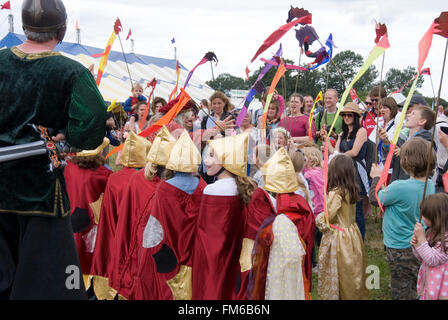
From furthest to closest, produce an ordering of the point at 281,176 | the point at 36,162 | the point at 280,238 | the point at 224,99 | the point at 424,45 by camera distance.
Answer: the point at 224,99 → the point at 281,176 → the point at 280,238 → the point at 424,45 → the point at 36,162

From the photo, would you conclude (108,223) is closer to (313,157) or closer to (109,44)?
(109,44)

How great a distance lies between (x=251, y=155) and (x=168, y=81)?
16.2 metres

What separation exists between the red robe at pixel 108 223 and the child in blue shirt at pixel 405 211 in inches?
88.8

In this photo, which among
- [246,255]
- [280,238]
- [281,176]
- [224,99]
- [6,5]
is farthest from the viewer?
[6,5]

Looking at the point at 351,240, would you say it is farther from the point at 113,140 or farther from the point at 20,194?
the point at 113,140

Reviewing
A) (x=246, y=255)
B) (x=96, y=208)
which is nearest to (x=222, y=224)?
(x=246, y=255)

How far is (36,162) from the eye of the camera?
244 cm

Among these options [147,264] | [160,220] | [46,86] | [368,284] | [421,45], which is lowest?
[368,284]

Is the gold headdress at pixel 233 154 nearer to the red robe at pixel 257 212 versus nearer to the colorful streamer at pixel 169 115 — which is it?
the red robe at pixel 257 212

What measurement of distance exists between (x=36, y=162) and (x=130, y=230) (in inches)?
66.3

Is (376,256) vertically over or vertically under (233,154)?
under

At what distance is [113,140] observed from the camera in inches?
226

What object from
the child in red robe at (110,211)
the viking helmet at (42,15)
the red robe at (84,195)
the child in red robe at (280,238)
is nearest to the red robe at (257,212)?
the child in red robe at (280,238)

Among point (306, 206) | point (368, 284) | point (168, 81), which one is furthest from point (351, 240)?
point (168, 81)
